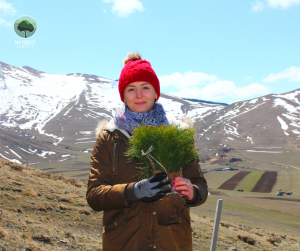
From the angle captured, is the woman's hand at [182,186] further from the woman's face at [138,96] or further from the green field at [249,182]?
the green field at [249,182]

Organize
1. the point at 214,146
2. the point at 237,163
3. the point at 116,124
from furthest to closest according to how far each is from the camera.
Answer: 1. the point at 214,146
2. the point at 237,163
3. the point at 116,124

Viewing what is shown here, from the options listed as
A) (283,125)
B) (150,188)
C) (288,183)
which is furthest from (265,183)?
(283,125)

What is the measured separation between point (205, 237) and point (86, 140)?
165 m

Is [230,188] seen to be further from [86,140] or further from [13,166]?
[86,140]

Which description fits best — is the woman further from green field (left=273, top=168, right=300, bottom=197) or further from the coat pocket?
green field (left=273, top=168, right=300, bottom=197)

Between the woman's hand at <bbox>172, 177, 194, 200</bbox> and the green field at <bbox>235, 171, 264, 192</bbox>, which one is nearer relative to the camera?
the woman's hand at <bbox>172, 177, 194, 200</bbox>

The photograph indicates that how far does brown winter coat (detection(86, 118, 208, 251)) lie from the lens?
85.6 inches

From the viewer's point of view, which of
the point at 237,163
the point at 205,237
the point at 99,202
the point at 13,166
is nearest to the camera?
the point at 99,202

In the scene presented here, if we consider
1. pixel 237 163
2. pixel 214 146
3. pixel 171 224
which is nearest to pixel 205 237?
pixel 171 224

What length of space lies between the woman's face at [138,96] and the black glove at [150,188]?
0.89m

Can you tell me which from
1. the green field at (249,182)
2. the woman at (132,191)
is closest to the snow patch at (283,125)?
the green field at (249,182)

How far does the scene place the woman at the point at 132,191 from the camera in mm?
2131

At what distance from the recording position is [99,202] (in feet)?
7.18

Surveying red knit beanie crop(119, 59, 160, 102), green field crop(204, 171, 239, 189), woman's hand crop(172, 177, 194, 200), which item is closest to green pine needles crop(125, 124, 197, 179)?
woman's hand crop(172, 177, 194, 200)
